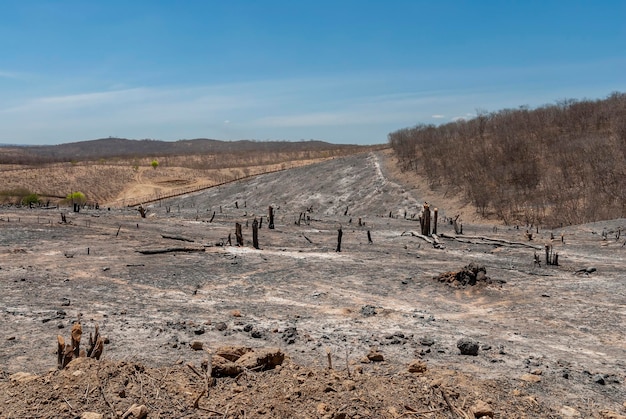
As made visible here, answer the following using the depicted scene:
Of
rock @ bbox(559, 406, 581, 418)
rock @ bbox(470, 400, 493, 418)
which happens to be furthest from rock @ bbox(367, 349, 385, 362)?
rock @ bbox(559, 406, 581, 418)

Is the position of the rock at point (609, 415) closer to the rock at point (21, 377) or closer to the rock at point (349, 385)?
the rock at point (349, 385)

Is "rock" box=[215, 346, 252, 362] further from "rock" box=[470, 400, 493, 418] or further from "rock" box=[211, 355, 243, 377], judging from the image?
"rock" box=[470, 400, 493, 418]

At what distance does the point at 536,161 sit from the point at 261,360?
33750 mm

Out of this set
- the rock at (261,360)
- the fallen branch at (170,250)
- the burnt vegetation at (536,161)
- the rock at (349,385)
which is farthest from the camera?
the burnt vegetation at (536,161)

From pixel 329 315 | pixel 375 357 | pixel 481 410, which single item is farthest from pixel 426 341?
pixel 481 410

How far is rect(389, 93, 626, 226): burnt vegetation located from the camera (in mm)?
28281

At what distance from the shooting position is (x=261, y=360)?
21.1 feet

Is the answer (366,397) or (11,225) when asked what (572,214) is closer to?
(366,397)

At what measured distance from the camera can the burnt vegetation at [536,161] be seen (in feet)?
92.8

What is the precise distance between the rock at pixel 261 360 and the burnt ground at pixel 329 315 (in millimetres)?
291

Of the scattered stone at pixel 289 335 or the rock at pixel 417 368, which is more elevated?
the rock at pixel 417 368

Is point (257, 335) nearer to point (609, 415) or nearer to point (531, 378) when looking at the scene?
point (531, 378)

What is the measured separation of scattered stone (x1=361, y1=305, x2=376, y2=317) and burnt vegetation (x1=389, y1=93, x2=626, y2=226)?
18.7 meters

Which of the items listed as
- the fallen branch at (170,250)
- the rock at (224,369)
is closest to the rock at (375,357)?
the rock at (224,369)
